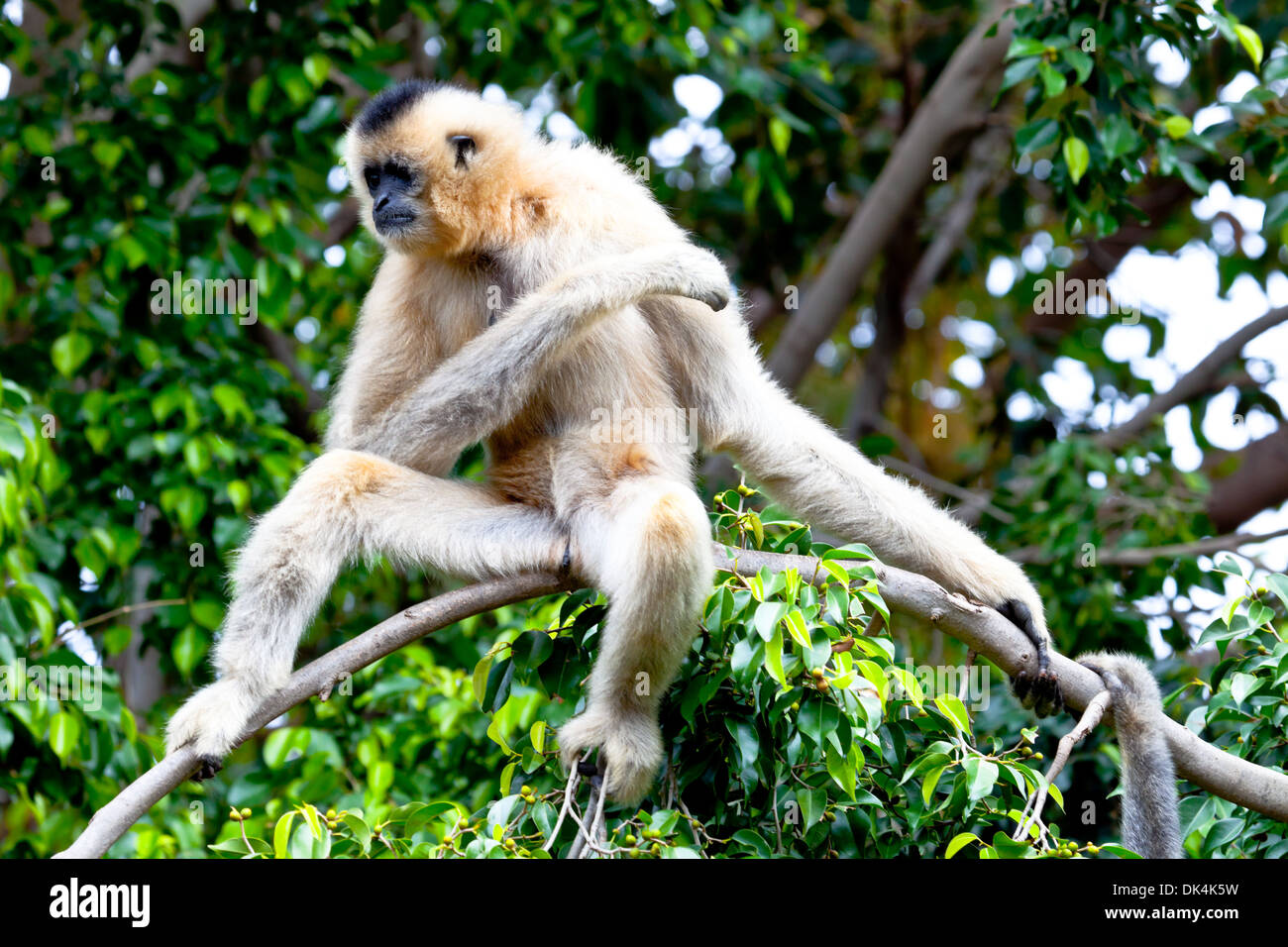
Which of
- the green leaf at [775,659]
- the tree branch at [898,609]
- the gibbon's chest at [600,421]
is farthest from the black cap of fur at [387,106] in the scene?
the green leaf at [775,659]

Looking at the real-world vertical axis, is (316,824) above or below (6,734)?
below

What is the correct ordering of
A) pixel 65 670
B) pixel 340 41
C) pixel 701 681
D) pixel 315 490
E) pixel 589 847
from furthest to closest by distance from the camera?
pixel 340 41 → pixel 65 670 → pixel 315 490 → pixel 701 681 → pixel 589 847

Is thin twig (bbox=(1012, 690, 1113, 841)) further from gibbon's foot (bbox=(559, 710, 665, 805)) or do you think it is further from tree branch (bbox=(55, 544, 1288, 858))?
gibbon's foot (bbox=(559, 710, 665, 805))

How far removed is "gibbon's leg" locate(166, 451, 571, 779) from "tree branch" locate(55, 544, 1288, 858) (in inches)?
2.6

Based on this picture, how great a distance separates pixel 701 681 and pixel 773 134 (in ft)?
13.1

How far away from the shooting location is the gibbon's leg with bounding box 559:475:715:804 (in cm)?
314

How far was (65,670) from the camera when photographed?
445cm

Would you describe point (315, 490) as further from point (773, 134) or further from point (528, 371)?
point (773, 134)

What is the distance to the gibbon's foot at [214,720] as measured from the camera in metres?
3.24

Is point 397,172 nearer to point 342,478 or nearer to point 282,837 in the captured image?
point 342,478

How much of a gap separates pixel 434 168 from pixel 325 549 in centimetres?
132

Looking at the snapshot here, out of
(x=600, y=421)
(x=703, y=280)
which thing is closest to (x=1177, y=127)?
(x=703, y=280)

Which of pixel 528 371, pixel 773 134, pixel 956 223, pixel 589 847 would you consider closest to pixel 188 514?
pixel 528 371

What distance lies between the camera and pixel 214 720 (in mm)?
3279
